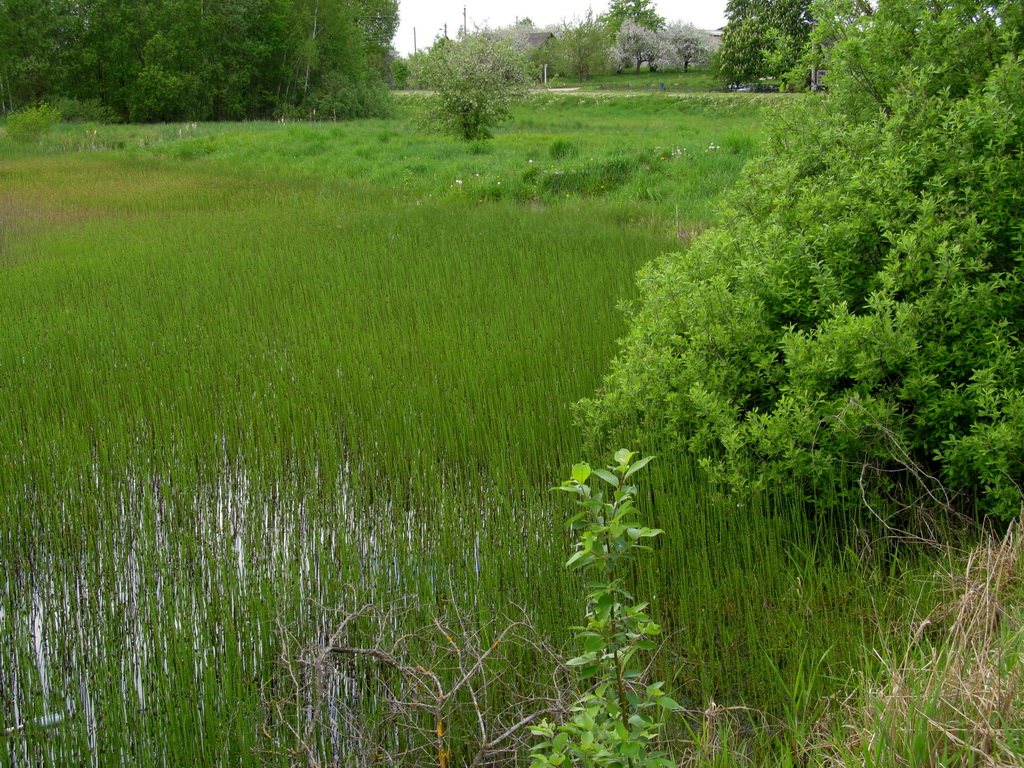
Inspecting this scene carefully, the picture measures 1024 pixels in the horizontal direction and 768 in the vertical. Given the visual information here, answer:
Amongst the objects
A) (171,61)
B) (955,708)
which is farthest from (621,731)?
(171,61)

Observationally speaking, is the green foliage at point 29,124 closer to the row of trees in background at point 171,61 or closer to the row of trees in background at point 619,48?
the row of trees in background at point 171,61

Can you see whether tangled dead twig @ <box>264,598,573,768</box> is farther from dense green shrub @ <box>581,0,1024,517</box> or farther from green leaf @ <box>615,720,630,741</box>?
dense green shrub @ <box>581,0,1024,517</box>

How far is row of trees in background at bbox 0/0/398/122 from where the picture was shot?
4156 cm

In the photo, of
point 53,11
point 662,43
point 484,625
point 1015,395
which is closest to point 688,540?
point 484,625

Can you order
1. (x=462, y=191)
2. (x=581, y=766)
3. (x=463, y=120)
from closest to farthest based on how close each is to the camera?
1. (x=581, y=766)
2. (x=462, y=191)
3. (x=463, y=120)

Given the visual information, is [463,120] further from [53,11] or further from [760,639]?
[53,11]

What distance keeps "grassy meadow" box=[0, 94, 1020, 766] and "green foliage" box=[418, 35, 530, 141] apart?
48.1ft

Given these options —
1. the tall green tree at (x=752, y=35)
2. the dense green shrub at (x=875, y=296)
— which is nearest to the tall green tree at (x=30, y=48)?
the tall green tree at (x=752, y=35)

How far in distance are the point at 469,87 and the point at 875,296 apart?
71.7 feet

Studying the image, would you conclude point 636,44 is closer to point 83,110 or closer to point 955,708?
point 83,110

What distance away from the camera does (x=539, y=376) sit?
5.27m

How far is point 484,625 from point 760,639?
100 cm

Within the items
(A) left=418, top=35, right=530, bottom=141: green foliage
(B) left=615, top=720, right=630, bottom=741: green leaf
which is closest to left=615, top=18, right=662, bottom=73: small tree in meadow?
(A) left=418, top=35, right=530, bottom=141: green foliage

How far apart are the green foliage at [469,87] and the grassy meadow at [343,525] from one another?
14668mm
